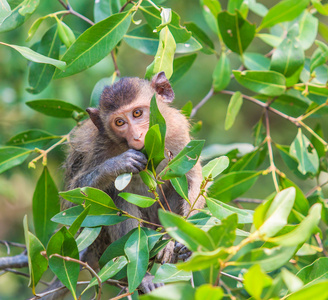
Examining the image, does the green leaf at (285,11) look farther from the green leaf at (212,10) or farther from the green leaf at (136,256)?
the green leaf at (136,256)

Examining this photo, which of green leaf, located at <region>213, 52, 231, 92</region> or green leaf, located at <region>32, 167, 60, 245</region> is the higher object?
green leaf, located at <region>213, 52, 231, 92</region>

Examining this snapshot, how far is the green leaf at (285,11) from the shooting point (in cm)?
393

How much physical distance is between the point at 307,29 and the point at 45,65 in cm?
217

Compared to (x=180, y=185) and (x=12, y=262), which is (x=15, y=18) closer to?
(x=180, y=185)

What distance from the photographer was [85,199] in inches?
109

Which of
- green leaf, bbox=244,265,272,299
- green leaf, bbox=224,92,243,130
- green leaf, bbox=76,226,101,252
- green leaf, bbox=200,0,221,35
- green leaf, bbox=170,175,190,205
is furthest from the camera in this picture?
green leaf, bbox=200,0,221,35

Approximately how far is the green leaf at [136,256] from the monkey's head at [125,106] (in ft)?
3.81

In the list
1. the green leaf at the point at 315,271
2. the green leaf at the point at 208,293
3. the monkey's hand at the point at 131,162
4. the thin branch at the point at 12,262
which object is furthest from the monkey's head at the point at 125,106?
the green leaf at the point at 208,293

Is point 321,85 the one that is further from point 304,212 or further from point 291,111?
point 304,212

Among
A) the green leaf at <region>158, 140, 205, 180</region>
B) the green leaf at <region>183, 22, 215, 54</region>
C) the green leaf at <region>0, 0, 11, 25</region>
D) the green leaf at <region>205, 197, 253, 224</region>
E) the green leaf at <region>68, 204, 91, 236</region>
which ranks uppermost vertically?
the green leaf at <region>0, 0, 11, 25</region>

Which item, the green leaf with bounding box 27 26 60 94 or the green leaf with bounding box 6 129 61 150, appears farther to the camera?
the green leaf with bounding box 6 129 61 150

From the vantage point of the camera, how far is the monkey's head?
12.7ft

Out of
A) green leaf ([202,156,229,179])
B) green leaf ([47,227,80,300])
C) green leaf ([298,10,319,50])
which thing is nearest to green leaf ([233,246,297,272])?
green leaf ([202,156,229,179])

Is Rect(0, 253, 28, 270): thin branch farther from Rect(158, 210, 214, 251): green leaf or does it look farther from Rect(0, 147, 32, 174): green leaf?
Rect(158, 210, 214, 251): green leaf
